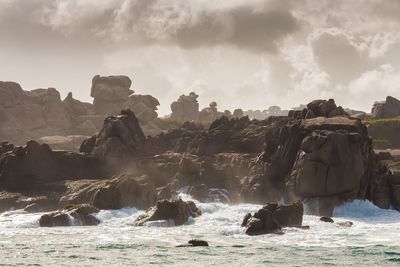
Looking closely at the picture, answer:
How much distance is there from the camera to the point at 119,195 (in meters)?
81.7

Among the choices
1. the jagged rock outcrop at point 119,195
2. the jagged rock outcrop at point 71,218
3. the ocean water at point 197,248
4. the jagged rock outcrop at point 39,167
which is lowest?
the ocean water at point 197,248

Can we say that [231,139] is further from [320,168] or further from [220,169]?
[320,168]

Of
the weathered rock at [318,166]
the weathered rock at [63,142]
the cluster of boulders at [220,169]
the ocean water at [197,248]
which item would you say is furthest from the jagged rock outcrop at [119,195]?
the weathered rock at [63,142]

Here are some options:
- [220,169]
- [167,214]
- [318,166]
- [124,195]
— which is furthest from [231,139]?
[167,214]

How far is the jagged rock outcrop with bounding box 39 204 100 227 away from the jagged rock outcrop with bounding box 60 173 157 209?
21.2 ft

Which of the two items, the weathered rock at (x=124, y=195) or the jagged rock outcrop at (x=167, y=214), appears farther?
the weathered rock at (x=124, y=195)

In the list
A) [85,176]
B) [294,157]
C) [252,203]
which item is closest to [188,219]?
[252,203]

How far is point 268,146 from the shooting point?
100375mm

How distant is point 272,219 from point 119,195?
27.9m

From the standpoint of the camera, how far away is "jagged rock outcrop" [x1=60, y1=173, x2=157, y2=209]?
81.1 m

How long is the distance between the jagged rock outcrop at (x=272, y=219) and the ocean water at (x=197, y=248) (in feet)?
4.76

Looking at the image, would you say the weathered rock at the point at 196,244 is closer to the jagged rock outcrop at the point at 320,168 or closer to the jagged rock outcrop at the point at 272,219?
the jagged rock outcrop at the point at 272,219

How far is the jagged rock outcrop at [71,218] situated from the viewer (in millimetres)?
71375

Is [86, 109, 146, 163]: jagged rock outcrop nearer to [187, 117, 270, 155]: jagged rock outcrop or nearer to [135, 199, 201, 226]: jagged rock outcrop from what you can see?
[187, 117, 270, 155]: jagged rock outcrop
